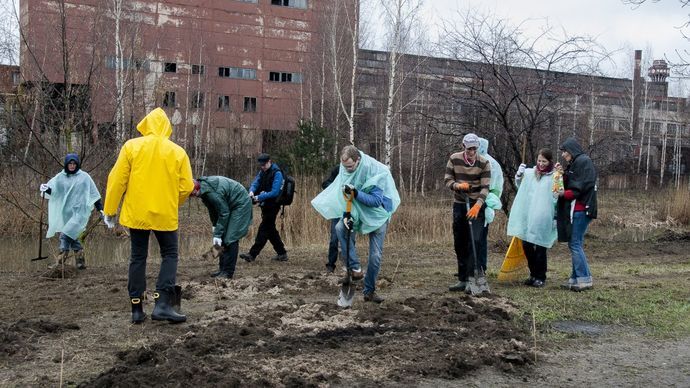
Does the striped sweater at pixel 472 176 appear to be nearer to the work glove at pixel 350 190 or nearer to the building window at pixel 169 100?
the work glove at pixel 350 190

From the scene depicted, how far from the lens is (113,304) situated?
6.97 meters

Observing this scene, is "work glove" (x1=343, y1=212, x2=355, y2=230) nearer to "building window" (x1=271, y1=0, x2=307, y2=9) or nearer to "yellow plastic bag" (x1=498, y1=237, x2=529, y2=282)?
"yellow plastic bag" (x1=498, y1=237, x2=529, y2=282)

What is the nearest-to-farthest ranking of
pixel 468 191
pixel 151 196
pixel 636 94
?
pixel 151 196
pixel 468 191
pixel 636 94

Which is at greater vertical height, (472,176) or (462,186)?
(472,176)

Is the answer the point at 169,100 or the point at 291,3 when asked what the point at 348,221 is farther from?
the point at 291,3

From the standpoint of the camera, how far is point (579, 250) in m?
8.17

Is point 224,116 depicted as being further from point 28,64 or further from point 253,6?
point 28,64

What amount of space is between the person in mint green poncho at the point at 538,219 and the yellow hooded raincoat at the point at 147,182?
457 centimetres

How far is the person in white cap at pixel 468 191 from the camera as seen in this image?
764cm

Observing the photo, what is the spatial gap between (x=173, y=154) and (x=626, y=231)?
16.7m

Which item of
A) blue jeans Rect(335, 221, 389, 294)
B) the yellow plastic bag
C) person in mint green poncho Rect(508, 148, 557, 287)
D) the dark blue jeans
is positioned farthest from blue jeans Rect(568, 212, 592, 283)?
the dark blue jeans

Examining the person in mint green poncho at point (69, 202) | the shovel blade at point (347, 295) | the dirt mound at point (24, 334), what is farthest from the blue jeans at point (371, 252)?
the person in mint green poncho at point (69, 202)

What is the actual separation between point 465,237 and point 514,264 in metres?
1.23

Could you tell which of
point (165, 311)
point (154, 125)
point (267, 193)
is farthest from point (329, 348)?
point (267, 193)
